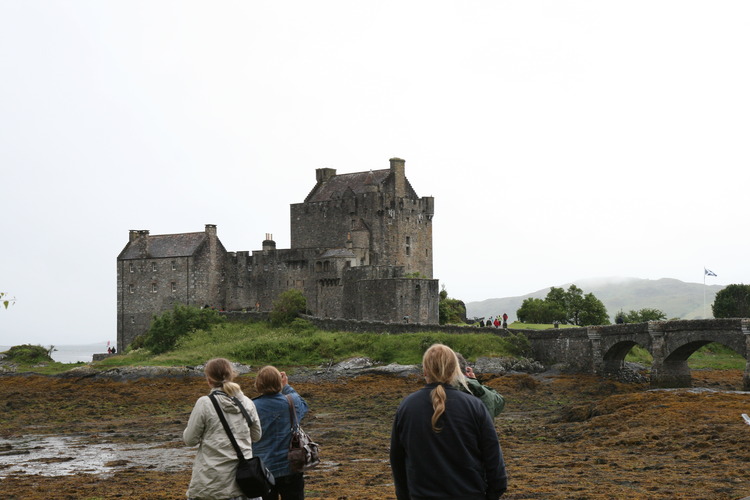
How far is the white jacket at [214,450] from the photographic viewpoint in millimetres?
8766

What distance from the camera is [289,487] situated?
10.4 meters

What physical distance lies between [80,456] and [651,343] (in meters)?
25.8

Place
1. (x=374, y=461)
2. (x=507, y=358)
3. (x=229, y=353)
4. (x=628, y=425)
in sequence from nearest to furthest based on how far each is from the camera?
(x=374, y=461) → (x=628, y=425) → (x=507, y=358) → (x=229, y=353)

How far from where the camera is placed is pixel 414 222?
66.5 metres

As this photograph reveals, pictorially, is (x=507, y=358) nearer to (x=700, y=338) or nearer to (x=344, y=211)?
(x=700, y=338)

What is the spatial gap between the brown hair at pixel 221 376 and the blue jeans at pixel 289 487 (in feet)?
6.06

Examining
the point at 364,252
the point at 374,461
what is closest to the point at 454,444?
the point at 374,461

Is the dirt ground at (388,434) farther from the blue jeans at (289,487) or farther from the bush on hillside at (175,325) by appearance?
the bush on hillside at (175,325)

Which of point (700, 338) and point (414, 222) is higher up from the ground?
point (414, 222)

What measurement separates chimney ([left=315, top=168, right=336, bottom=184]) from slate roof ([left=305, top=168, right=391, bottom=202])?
1.46 ft

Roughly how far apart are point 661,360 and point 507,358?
8582mm

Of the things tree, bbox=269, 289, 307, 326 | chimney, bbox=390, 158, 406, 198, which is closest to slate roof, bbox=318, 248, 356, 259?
tree, bbox=269, 289, 307, 326

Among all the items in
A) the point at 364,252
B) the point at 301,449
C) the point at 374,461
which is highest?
the point at 364,252

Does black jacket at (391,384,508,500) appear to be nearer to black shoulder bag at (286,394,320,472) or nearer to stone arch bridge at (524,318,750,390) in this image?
black shoulder bag at (286,394,320,472)
